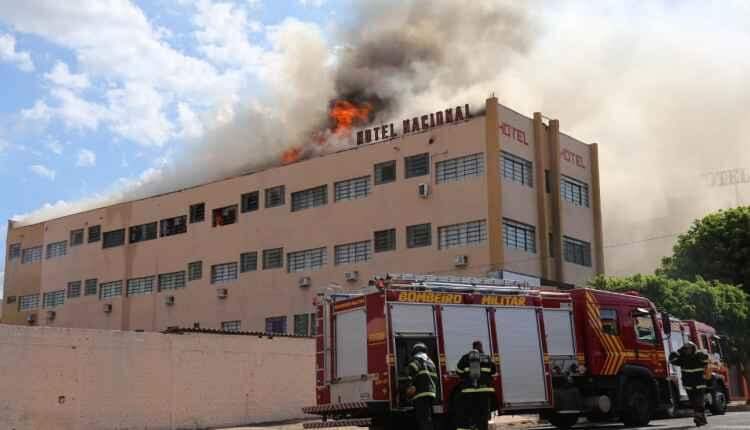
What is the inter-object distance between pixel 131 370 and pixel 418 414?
30.9ft

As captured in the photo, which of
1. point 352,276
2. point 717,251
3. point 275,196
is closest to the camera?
point 717,251

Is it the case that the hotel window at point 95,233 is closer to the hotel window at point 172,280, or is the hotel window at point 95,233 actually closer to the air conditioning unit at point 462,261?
the hotel window at point 172,280

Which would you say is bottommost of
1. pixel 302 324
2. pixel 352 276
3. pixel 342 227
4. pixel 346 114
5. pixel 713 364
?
pixel 713 364

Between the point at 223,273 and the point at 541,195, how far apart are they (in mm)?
15914

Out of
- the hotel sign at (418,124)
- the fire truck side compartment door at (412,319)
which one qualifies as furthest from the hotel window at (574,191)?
the fire truck side compartment door at (412,319)

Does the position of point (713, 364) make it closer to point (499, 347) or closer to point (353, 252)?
point (499, 347)

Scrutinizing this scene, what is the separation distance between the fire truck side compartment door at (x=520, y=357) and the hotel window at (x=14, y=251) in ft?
144

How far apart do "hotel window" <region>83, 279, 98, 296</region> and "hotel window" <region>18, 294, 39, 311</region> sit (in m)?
4.64

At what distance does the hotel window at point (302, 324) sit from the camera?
38.5 metres

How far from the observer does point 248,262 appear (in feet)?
137

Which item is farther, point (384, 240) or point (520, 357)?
point (384, 240)

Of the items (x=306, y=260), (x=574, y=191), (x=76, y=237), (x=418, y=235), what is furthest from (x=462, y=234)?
(x=76, y=237)

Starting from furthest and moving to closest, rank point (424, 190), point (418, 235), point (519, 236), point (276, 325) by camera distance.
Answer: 1. point (276, 325)
2. point (418, 235)
3. point (424, 190)
4. point (519, 236)

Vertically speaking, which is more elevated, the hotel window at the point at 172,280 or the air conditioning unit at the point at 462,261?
the hotel window at the point at 172,280
